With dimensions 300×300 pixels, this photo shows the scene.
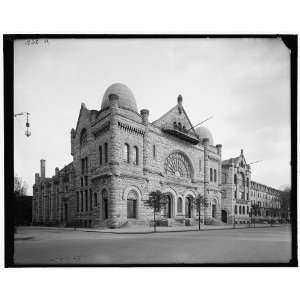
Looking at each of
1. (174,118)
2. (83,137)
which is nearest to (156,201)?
(174,118)

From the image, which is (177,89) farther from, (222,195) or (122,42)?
(222,195)

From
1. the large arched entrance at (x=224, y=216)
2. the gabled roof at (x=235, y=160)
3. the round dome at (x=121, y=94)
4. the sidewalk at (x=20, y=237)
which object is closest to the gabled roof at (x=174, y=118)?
the round dome at (x=121, y=94)

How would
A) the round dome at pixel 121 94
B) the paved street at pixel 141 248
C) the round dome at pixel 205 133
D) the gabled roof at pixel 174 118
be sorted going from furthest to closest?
the round dome at pixel 205 133 → the gabled roof at pixel 174 118 → the round dome at pixel 121 94 → the paved street at pixel 141 248

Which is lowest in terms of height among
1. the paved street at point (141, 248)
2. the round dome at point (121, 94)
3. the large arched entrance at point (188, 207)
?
the paved street at point (141, 248)

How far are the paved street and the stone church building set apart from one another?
566 mm

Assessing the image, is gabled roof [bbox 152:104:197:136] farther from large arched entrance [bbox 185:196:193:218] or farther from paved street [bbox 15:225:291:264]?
paved street [bbox 15:225:291:264]

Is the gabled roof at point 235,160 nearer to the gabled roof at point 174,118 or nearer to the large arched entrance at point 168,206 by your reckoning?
the gabled roof at point 174,118

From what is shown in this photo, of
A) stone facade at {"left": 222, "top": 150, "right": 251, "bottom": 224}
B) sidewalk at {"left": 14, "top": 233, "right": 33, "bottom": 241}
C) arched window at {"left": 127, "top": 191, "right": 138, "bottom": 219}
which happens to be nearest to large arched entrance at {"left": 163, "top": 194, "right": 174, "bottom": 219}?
arched window at {"left": 127, "top": 191, "right": 138, "bottom": 219}

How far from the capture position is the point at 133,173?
9.82m

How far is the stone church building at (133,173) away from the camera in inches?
351

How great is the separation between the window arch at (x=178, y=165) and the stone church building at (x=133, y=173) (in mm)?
37

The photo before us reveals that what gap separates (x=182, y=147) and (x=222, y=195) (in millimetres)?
2381

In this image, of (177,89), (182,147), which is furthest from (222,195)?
(177,89)

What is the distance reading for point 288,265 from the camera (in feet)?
25.8
